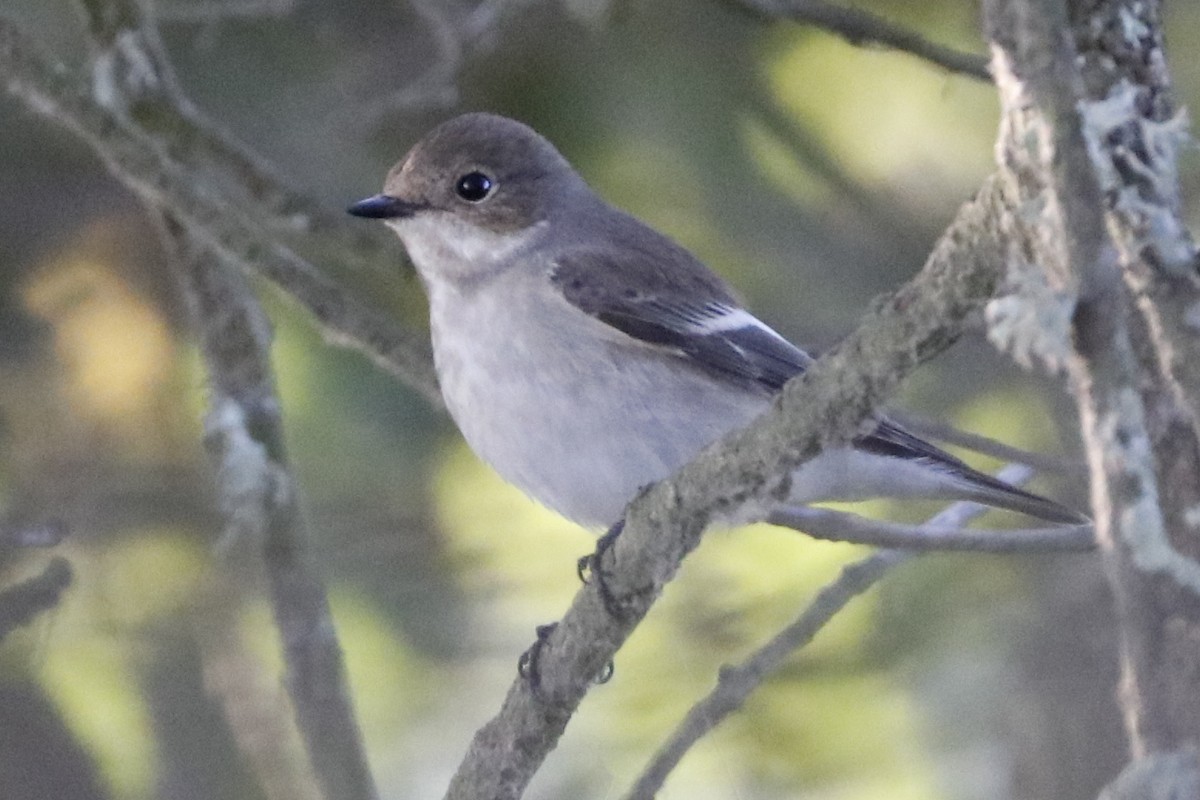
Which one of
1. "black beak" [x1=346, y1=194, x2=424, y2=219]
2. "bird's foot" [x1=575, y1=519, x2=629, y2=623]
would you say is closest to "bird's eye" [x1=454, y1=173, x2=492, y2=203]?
"black beak" [x1=346, y1=194, x2=424, y2=219]

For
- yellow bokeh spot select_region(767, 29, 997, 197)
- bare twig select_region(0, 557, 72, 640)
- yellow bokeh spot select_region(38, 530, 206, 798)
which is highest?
yellow bokeh spot select_region(767, 29, 997, 197)

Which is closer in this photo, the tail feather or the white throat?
the tail feather

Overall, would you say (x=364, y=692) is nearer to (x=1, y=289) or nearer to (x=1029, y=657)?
(x=1, y=289)

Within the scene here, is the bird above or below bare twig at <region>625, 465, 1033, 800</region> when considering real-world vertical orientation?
above

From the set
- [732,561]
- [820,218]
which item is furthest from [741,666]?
[820,218]

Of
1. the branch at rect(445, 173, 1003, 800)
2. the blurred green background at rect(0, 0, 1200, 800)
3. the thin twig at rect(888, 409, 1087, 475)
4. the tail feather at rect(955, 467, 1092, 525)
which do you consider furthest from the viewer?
the blurred green background at rect(0, 0, 1200, 800)

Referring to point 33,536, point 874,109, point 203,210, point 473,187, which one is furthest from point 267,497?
point 874,109

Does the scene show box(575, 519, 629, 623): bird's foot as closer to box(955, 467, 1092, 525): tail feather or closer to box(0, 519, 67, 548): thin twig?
box(955, 467, 1092, 525): tail feather

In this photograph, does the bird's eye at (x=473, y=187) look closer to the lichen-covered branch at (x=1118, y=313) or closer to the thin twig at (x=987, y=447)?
the thin twig at (x=987, y=447)
